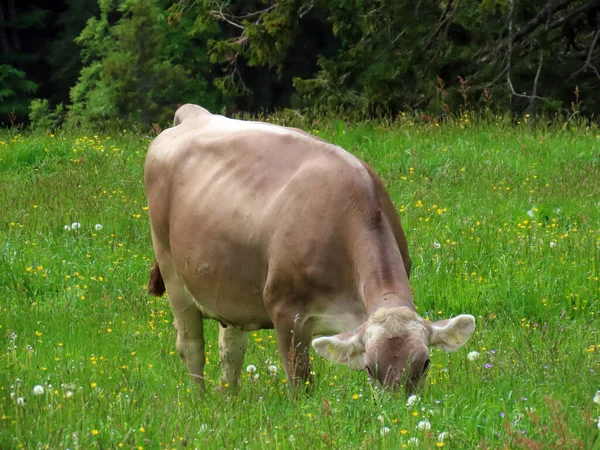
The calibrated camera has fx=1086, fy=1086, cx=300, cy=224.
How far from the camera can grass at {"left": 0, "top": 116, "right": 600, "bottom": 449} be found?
4461mm

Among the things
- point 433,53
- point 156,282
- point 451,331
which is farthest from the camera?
point 433,53

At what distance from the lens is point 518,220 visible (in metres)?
9.43

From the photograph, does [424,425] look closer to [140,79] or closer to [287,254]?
[287,254]

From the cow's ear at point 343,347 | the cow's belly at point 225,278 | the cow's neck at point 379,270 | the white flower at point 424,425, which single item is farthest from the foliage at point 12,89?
the white flower at point 424,425

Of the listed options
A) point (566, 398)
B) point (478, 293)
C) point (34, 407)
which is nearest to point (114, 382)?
point (34, 407)

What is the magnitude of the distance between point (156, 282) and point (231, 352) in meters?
0.78

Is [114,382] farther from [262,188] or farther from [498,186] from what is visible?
[498,186]

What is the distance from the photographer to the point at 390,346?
4.70 metres

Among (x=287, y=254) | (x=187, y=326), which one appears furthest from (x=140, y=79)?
(x=287, y=254)

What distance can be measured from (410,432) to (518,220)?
5379mm

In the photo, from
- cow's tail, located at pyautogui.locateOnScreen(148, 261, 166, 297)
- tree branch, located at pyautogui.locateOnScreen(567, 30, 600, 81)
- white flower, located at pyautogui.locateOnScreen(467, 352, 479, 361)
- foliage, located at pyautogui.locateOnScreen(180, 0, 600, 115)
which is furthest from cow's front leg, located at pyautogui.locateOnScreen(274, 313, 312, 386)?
tree branch, located at pyautogui.locateOnScreen(567, 30, 600, 81)

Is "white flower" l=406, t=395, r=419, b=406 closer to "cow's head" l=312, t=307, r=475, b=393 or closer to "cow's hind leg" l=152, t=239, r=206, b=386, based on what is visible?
"cow's head" l=312, t=307, r=475, b=393

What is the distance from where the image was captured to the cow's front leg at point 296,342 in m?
5.34

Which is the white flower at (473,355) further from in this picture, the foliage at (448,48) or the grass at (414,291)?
the foliage at (448,48)
